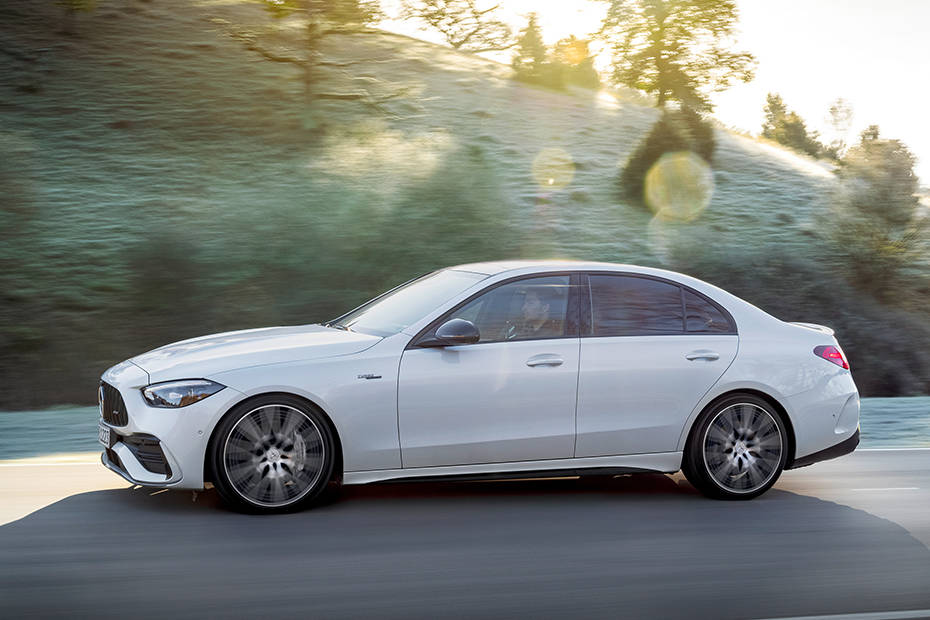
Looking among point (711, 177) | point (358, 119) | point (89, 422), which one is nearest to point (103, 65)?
point (358, 119)

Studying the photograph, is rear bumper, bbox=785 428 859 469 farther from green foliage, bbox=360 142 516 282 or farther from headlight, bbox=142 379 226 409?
green foliage, bbox=360 142 516 282

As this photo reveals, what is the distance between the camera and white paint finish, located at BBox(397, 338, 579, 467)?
21.7 ft

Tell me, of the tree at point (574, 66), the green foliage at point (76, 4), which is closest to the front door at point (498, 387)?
the green foliage at point (76, 4)

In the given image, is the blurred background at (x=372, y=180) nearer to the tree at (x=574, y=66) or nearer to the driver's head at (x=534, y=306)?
the tree at (x=574, y=66)

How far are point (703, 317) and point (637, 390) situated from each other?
29.5 inches

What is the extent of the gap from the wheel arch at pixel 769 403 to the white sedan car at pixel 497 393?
0.01 metres

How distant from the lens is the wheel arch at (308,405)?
6309mm

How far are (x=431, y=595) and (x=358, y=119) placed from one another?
2400 centimetres

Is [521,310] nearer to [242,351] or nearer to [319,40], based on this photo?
[242,351]

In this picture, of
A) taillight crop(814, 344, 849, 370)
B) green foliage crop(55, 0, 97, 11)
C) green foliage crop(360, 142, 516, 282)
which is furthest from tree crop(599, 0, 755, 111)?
taillight crop(814, 344, 849, 370)

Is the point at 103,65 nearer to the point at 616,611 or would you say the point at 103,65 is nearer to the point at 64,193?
the point at 64,193

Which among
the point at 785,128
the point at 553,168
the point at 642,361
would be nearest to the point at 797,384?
the point at 642,361

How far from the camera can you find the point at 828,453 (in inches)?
291

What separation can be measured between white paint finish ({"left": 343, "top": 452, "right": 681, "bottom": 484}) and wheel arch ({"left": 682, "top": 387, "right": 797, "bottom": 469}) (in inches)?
7.2
